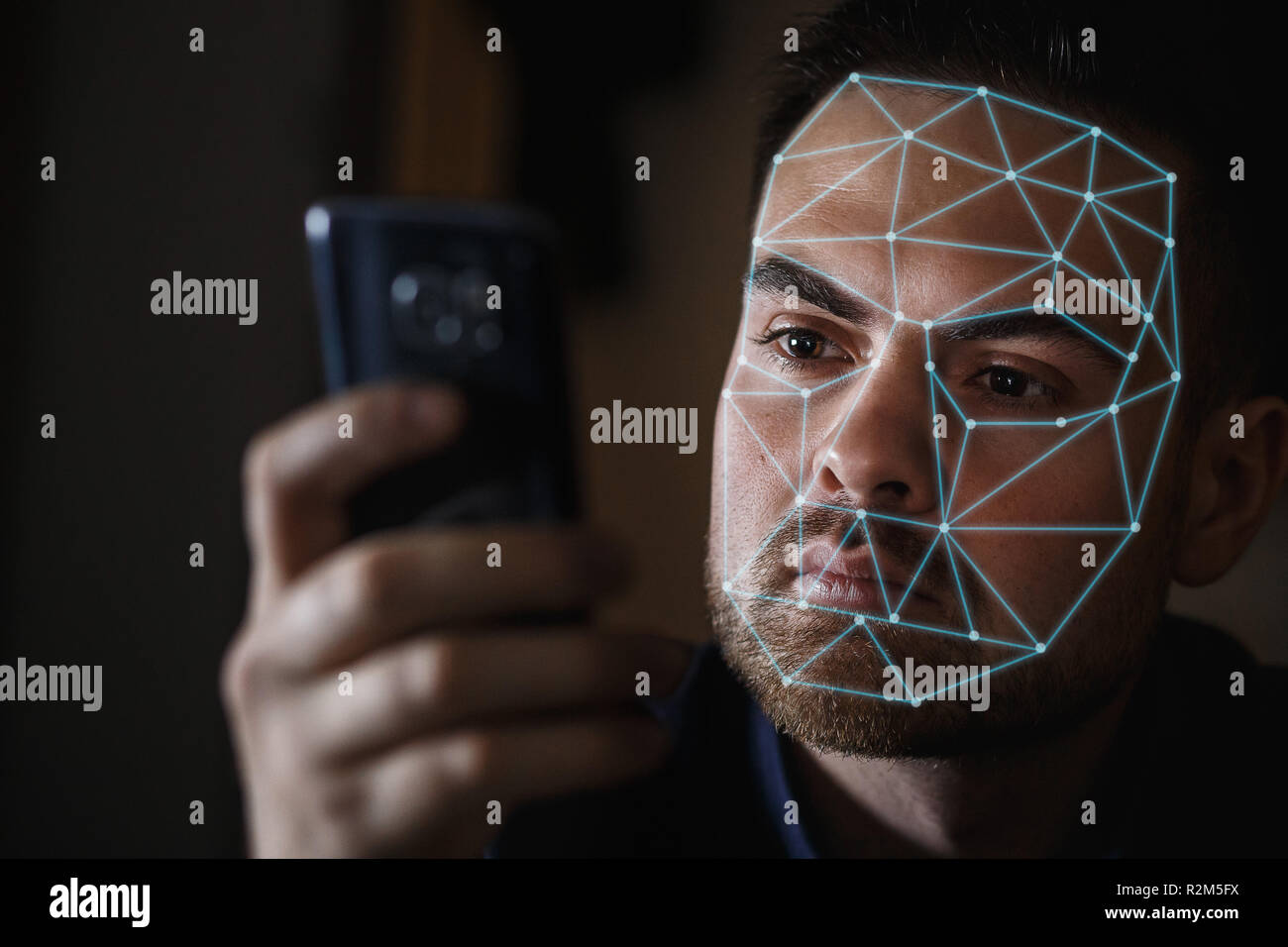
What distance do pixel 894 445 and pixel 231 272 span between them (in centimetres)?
56

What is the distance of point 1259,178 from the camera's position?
83 centimetres

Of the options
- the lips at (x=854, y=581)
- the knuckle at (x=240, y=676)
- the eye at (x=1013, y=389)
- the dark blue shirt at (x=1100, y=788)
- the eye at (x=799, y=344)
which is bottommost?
the dark blue shirt at (x=1100, y=788)

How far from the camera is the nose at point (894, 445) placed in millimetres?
783

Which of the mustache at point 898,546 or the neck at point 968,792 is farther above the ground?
the mustache at point 898,546

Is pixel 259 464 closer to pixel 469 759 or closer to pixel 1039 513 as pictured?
pixel 469 759

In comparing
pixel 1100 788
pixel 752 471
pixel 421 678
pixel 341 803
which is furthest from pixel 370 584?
pixel 1100 788

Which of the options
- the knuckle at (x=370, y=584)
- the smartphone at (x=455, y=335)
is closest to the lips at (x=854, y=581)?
the smartphone at (x=455, y=335)

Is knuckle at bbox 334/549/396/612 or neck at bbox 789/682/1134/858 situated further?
neck at bbox 789/682/1134/858

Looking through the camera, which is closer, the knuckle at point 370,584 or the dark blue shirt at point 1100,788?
the knuckle at point 370,584

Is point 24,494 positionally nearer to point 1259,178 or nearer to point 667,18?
point 667,18

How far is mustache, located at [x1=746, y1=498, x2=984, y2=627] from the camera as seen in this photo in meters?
0.78

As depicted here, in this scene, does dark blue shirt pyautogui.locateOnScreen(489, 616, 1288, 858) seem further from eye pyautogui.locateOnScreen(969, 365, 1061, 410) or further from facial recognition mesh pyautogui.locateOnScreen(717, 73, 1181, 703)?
eye pyautogui.locateOnScreen(969, 365, 1061, 410)

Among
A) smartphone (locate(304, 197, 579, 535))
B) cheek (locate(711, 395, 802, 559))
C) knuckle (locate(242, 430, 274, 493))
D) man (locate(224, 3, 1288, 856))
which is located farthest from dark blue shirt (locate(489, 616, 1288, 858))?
knuckle (locate(242, 430, 274, 493))

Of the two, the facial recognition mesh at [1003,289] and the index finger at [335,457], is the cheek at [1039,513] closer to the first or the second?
the facial recognition mesh at [1003,289]
